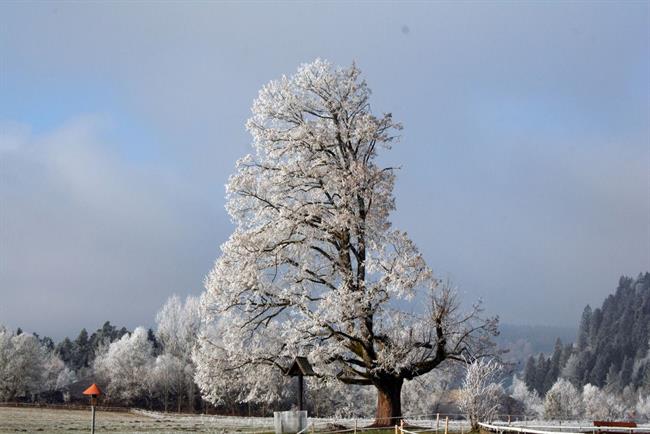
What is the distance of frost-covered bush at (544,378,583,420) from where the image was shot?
9260cm

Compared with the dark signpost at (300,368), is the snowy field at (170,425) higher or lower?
lower

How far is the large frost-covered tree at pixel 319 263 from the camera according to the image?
99.5ft

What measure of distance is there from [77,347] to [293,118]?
134 meters

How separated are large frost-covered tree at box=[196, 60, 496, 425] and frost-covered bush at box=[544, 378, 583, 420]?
4826 centimetres

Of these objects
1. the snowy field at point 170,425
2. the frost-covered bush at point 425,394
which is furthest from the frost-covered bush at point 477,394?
the frost-covered bush at point 425,394

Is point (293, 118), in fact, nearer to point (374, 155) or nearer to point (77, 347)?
point (374, 155)

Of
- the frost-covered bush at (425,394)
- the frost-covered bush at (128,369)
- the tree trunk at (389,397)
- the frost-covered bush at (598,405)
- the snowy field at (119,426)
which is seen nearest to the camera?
the tree trunk at (389,397)

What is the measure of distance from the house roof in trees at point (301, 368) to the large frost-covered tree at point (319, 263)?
397 millimetres

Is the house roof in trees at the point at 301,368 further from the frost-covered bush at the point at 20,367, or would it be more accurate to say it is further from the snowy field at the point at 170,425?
the frost-covered bush at the point at 20,367

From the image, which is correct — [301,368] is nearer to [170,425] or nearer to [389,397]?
[389,397]

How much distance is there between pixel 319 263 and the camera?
3186 centimetres

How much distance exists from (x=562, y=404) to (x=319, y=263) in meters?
75.8

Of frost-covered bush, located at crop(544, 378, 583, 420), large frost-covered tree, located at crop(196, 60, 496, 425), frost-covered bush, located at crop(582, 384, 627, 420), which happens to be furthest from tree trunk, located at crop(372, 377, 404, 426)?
frost-covered bush, located at crop(582, 384, 627, 420)

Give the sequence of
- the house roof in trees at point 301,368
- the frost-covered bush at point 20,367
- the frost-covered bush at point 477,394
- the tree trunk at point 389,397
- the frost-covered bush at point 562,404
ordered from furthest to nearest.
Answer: the frost-covered bush at point 20,367 < the frost-covered bush at point 562,404 < the tree trunk at point 389,397 < the house roof in trees at point 301,368 < the frost-covered bush at point 477,394
